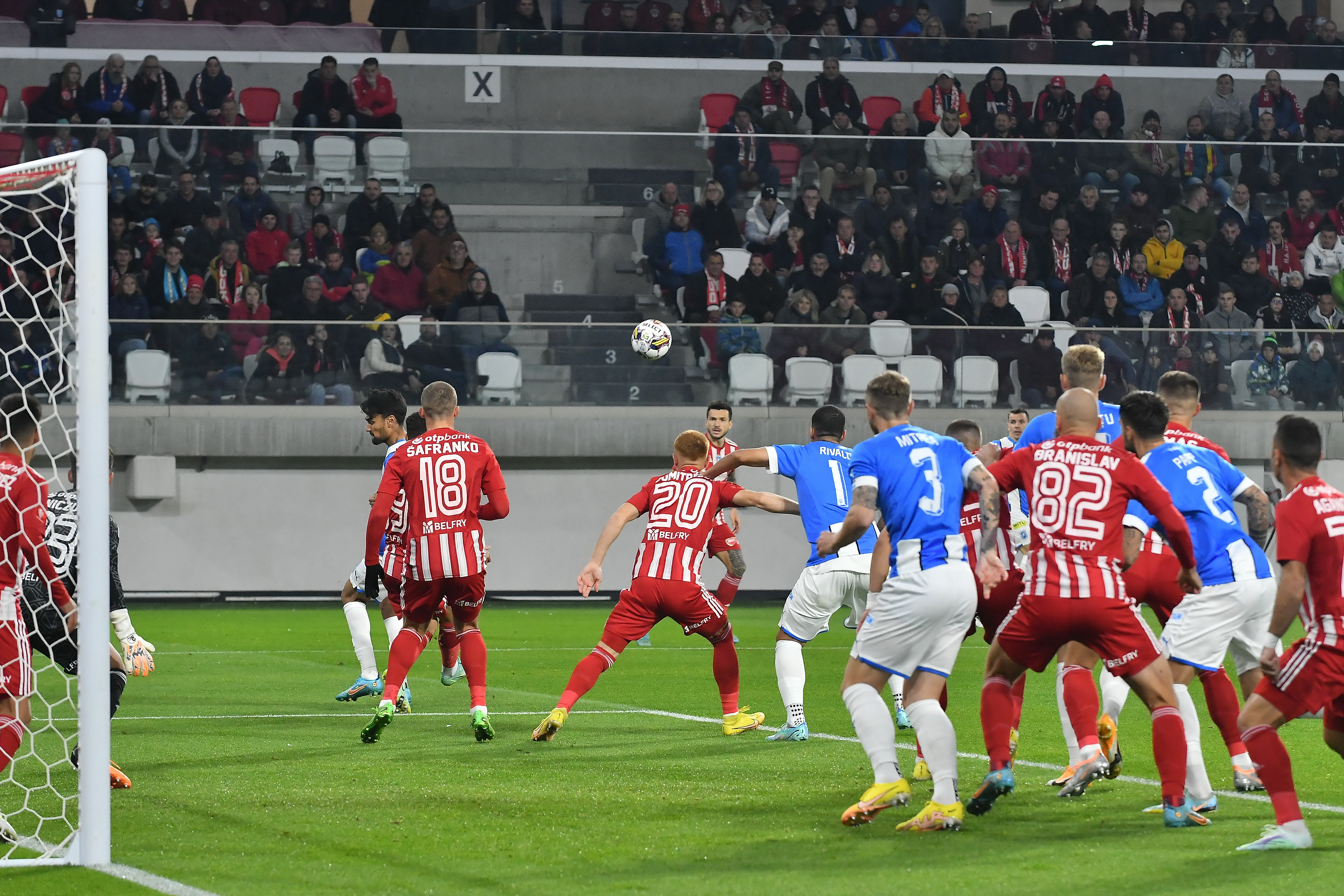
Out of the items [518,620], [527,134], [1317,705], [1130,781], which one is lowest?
[518,620]

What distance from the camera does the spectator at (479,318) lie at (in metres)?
20.4

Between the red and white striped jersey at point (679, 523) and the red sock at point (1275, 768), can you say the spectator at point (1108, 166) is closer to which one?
the red and white striped jersey at point (679, 523)

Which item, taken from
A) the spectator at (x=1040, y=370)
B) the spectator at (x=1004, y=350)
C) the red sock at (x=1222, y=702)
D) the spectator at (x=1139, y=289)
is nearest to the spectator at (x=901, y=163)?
the spectator at (x=1139, y=289)

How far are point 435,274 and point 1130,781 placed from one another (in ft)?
51.0

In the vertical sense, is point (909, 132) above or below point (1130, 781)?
above

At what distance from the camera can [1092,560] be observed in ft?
20.4

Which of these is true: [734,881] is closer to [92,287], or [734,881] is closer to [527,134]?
[92,287]

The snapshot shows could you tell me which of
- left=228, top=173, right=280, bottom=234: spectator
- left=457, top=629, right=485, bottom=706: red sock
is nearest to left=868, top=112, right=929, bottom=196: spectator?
left=228, top=173, right=280, bottom=234: spectator

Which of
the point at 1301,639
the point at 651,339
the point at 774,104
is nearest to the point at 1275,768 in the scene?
the point at 1301,639

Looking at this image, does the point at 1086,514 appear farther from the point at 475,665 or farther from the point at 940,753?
the point at 475,665

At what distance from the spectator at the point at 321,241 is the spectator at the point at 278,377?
1887 millimetres

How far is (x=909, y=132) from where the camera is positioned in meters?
24.9

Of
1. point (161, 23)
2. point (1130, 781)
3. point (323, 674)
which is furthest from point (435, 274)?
point (1130, 781)

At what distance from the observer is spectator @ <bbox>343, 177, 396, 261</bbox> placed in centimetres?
2181
